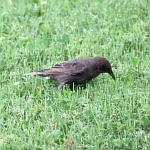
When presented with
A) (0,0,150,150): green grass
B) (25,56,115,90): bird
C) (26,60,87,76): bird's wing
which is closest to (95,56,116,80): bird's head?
(25,56,115,90): bird

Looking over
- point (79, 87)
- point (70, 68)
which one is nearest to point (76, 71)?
point (70, 68)

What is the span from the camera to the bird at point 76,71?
27.9 ft

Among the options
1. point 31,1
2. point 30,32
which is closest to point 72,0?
point 31,1

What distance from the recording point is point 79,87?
8.48 meters

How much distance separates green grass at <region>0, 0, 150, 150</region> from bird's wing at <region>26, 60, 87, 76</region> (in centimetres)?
17

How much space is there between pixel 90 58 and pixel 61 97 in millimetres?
1140

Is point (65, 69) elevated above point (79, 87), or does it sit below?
above

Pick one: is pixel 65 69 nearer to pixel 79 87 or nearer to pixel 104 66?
pixel 79 87

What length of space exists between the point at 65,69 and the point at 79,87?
0.35 m

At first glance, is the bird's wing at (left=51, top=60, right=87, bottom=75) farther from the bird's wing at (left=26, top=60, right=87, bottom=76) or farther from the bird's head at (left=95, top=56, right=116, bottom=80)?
the bird's head at (left=95, top=56, right=116, bottom=80)

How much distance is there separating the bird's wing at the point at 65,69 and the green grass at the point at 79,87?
174 millimetres

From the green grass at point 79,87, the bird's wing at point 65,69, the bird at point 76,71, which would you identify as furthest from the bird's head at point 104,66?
the bird's wing at point 65,69

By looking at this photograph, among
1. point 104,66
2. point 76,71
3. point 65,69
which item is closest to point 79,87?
point 76,71

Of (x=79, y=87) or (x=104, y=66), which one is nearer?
(x=79, y=87)
